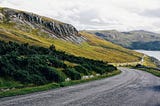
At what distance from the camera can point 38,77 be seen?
36.3m

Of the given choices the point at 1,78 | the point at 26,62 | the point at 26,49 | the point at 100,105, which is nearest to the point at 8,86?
the point at 1,78

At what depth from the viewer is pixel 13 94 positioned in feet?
87.8

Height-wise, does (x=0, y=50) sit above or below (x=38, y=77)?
above

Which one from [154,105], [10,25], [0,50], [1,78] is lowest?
[154,105]

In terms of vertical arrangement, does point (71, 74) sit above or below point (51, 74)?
below

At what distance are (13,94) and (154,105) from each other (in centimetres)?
1136

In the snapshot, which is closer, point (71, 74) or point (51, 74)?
point (51, 74)

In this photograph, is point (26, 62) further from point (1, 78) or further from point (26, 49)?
point (26, 49)

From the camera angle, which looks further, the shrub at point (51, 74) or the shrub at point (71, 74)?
the shrub at point (71, 74)

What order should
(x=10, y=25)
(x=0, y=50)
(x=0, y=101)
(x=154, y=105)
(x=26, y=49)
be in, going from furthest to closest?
(x=10, y=25) < (x=26, y=49) < (x=0, y=50) < (x=154, y=105) < (x=0, y=101)

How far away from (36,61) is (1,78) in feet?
29.2

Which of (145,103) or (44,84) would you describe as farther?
(44,84)

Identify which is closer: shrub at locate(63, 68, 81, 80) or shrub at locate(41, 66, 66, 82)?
shrub at locate(41, 66, 66, 82)

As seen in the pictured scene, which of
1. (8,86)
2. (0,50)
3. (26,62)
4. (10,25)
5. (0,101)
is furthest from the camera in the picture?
(10,25)
